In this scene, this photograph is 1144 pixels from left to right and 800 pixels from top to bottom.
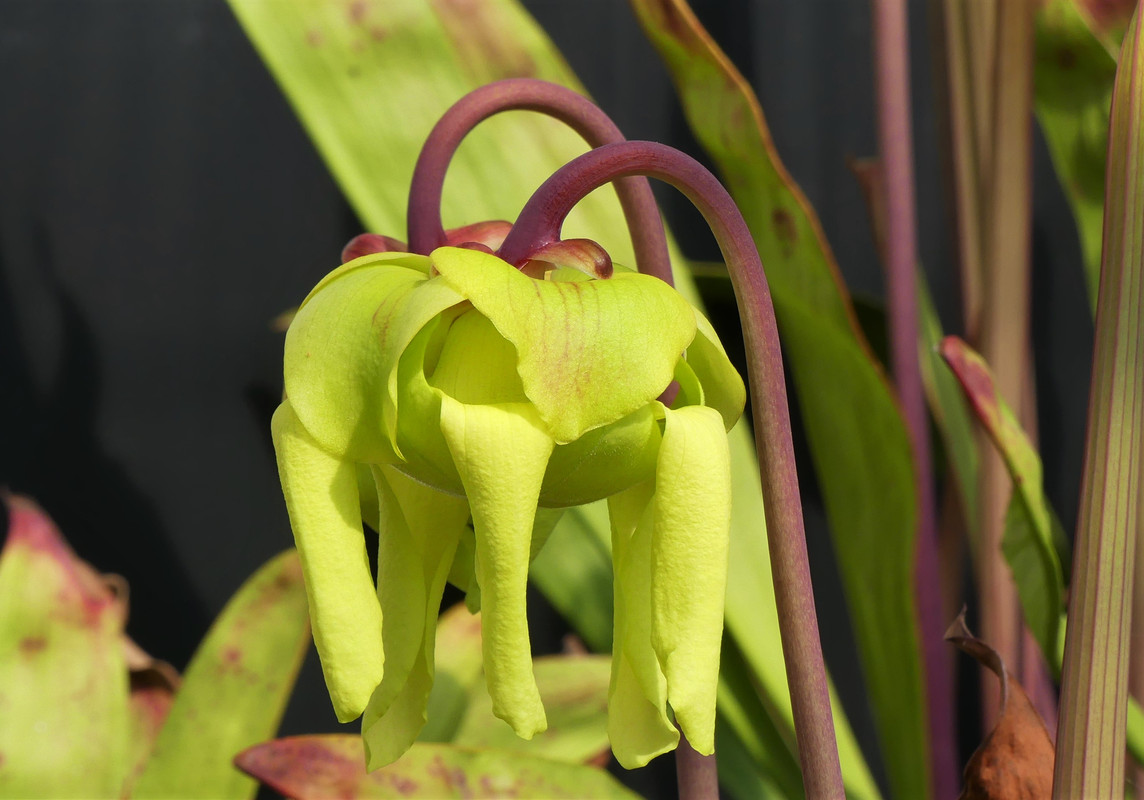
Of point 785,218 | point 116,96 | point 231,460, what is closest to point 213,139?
point 116,96

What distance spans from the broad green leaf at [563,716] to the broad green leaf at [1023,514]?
19 centimetres

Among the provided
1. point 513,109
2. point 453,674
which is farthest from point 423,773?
point 513,109

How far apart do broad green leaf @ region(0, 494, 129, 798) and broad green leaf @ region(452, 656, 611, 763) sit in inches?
5.9

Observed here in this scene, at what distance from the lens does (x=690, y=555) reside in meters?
0.15

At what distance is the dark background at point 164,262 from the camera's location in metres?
0.58

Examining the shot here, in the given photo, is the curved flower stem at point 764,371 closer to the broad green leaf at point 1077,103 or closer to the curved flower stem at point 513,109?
the curved flower stem at point 513,109

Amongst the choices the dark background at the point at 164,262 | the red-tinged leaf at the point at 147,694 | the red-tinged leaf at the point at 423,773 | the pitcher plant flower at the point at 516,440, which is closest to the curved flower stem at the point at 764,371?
the pitcher plant flower at the point at 516,440

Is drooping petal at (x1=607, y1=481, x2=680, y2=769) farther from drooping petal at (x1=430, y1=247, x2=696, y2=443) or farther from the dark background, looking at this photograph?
the dark background

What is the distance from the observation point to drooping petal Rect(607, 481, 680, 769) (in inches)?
6.6

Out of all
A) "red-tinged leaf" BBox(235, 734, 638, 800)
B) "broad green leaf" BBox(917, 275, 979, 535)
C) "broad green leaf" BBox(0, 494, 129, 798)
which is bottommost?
"broad green leaf" BBox(917, 275, 979, 535)

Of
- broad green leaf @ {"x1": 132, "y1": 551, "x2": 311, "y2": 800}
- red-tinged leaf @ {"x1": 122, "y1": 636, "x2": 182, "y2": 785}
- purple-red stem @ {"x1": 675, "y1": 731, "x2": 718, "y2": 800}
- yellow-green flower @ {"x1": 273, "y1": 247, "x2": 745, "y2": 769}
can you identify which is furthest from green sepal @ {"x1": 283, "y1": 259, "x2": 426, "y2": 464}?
red-tinged leaf @ {"x1": 122, "y1": 636, "x2": 182, "y2": 785}

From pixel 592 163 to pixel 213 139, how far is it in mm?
518

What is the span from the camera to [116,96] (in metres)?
0.58

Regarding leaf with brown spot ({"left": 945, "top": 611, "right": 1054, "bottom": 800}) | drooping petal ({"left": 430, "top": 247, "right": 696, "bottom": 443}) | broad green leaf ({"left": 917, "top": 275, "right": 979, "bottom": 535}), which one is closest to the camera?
drooping petal ({"left": 430, "top": 247, "right": 696, "bottom": 443})
